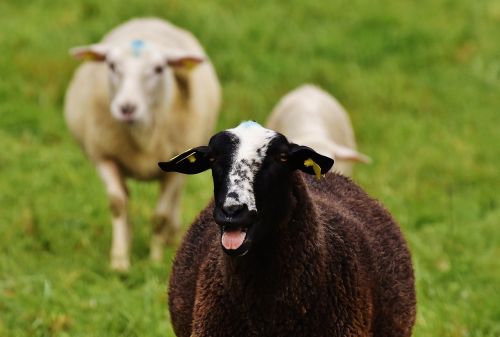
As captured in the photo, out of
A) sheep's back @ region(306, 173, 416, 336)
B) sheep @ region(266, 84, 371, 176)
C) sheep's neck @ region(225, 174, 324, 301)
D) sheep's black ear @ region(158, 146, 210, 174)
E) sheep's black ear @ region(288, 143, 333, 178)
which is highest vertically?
sheep's black ear @ region(288, 143, 333, 178)

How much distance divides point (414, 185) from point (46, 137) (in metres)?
3.36

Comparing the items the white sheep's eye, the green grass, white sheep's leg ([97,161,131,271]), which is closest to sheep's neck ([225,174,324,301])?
the green grass

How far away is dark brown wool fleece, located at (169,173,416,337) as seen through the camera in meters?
3.67

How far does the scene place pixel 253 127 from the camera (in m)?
3.56

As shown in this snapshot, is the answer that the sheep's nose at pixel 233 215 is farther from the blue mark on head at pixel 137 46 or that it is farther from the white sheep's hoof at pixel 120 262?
the blue mark on head at pixel 137 46

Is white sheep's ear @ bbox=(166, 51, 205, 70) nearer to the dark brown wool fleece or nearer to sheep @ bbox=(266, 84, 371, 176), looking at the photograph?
sheep @ bbox=(266, 84, 371, 176)

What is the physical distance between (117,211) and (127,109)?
83 cm

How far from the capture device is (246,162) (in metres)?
3.43

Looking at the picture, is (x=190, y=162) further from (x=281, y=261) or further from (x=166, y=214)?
(x=166, y=214)

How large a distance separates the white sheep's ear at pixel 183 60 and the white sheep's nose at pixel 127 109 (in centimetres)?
74

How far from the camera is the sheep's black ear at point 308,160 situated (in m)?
3.49

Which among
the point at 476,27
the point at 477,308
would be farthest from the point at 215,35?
the point at 477,308

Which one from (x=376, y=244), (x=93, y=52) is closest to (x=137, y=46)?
(x=93, y=52)

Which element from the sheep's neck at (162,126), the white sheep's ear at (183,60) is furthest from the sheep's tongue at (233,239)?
the white sheep's ear at (183,60)
